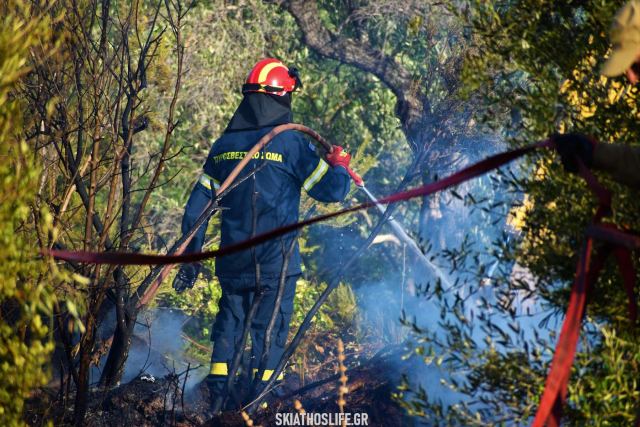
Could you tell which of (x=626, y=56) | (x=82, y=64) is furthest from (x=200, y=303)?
(x=626, y=56)

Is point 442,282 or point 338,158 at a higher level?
point 338,158

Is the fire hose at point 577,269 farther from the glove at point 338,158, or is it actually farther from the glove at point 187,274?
the glove at point 187,274

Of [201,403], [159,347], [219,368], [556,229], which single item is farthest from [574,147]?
[159,347]

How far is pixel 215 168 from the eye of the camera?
6836 mm

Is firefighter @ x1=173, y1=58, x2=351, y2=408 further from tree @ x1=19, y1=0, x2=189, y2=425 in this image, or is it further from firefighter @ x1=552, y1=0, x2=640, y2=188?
firefighter @ x1=552, y1=0, x2=640, y2=188

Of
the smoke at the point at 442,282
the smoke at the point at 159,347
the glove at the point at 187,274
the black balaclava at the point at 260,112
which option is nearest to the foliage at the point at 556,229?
the smoke at the point at 442,282

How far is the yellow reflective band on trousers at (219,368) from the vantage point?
6742 mm

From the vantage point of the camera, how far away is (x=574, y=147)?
2615 mm

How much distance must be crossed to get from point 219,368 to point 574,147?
15.0 feet

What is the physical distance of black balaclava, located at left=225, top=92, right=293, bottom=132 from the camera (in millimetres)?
6859

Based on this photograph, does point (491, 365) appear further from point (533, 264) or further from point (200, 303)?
point (200, 303)

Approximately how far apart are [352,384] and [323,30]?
14.6ft

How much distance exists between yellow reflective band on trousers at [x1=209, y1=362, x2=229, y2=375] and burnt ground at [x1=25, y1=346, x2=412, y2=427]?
26 cm

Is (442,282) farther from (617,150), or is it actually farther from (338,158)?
(617,150)
